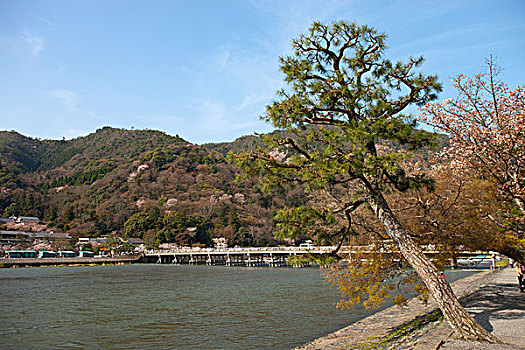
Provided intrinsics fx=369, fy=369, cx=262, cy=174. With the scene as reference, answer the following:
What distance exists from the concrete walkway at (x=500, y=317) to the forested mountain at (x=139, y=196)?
147ft

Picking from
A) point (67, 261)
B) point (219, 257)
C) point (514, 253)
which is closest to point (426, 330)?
point (514, 253)

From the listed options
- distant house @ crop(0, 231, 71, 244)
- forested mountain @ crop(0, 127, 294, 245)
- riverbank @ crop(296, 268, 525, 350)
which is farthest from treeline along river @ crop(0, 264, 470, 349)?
distant house @ crop(0, 231, 71, 244)

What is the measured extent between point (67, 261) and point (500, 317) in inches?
2504

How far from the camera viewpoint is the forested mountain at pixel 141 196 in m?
76.2

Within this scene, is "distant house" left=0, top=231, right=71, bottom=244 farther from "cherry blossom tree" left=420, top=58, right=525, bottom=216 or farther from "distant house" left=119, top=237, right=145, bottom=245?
"cherry blossom tree" left=420, top=58, right=525, bottom=216

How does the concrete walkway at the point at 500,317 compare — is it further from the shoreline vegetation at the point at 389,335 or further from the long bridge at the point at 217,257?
the long bridge at the point at 217,257

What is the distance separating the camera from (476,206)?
9.59 m

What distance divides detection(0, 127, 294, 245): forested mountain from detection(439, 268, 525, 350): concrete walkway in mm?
44814

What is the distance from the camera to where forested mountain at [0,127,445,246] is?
76188mm

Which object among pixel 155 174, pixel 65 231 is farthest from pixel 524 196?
pixel 155 174

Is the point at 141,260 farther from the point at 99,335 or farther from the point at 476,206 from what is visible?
the point at 476,206

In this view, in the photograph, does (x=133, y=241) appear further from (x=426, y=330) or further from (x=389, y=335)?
(x=426, y=330)

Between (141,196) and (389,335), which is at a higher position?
(141,196)

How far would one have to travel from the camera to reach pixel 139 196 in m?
92.5
